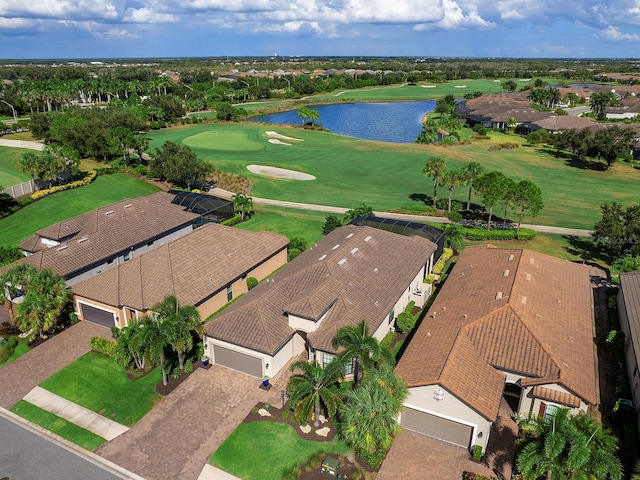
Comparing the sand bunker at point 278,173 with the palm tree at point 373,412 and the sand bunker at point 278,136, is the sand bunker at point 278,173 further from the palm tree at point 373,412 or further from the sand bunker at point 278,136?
the palm tree at point 373,412

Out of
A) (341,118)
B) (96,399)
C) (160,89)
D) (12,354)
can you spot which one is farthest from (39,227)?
(160,89)

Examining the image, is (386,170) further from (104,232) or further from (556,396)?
(556,396)

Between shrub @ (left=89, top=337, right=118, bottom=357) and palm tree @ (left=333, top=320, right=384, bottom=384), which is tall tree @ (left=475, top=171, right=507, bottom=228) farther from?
shrub @ (left=89, top=337, right=118, bottom=357)

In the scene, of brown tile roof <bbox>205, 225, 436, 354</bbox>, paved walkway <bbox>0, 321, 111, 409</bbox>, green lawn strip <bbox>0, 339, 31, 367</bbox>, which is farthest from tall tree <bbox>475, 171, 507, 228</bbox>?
green lawn strip <bbox>0, 339, 31, 367</bbox>

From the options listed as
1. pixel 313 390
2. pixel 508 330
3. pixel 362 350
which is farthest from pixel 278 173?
pixel 313 390

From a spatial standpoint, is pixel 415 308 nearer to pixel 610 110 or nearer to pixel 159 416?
pixel 159 416
